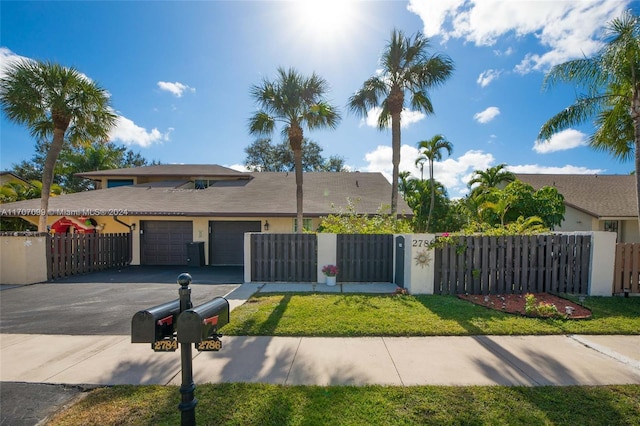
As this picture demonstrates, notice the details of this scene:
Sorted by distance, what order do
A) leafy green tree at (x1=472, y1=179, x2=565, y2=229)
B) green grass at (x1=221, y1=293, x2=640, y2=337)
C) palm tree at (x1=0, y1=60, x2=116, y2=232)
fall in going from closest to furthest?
green grass at (x1=221, y1=293, x2=640, y2=337)
palm tree at (x1=0, y1=60, x2=116, y2=232)
leafy green tree at (x1=472, y1=179, x2=565, y2=229)

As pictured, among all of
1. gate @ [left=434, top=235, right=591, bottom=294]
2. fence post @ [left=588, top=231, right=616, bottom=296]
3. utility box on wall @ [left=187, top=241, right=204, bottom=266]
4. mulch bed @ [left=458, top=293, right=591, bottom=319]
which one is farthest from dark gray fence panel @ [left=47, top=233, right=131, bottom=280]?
fence post @ [left=588, top=231, right=616, bottom=296]

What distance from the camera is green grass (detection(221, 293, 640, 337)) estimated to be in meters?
4.60

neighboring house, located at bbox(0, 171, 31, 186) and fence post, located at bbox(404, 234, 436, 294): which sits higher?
neighboring house, located at bbox(0, 171, 31, 186)

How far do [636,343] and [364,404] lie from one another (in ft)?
15.2

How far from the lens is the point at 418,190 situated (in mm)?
21953

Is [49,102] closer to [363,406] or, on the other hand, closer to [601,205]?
[363,406]

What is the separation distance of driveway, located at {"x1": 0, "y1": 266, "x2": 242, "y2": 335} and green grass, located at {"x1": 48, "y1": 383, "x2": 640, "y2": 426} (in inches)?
95.8

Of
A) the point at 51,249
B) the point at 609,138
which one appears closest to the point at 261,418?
the point at 51,249

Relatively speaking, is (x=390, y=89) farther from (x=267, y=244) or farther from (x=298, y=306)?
(x=298, y=306)

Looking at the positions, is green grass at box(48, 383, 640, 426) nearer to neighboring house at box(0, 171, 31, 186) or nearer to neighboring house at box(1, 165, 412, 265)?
neighboring house at box(1, 165, 412, 265)

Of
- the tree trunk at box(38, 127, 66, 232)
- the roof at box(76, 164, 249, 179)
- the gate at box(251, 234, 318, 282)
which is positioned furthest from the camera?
the roof at box(76, 164, 249, 179)

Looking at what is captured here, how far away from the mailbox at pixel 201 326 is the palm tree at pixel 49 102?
11893 millimetres

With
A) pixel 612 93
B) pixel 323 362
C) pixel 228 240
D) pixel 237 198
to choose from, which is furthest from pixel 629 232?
pixel 228 240

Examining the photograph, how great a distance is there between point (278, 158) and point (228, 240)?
19.9 m
